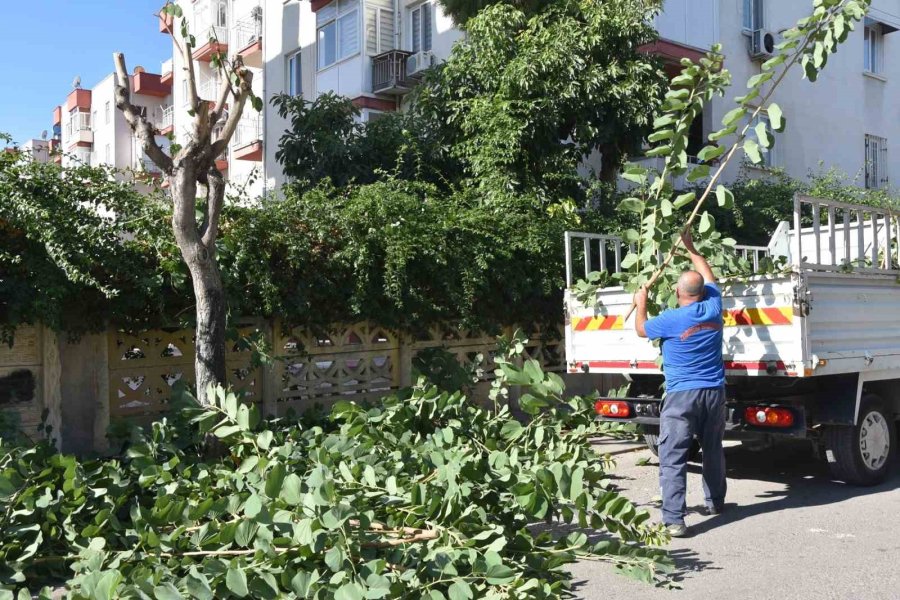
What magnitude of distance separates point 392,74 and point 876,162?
1235cm

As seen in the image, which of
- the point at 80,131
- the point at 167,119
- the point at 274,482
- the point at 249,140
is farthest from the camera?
the point at 80,131

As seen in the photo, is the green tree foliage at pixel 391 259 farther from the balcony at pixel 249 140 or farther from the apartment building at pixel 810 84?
the balcony at pixel 249 140

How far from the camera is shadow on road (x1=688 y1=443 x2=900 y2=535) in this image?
682cm

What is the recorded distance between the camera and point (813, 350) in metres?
6.86

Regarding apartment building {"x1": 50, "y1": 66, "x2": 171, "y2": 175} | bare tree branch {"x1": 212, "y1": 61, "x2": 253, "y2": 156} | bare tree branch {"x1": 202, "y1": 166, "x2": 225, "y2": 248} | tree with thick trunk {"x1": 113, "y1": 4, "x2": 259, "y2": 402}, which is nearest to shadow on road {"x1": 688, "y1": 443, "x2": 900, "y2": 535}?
tree with thick trunk {"x1": 113, "y1": 4, "x2": 259, "y2": 402}

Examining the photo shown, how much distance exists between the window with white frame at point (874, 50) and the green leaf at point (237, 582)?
75.6 feet

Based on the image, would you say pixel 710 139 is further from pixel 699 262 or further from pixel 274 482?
pixel 274 482

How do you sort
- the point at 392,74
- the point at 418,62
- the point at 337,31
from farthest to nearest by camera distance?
the point at 337,31 < the point at 392,74 < the point at 418,62

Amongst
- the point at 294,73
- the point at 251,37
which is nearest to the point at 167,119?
the point at 251,37

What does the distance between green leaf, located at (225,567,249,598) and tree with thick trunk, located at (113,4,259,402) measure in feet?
10.3

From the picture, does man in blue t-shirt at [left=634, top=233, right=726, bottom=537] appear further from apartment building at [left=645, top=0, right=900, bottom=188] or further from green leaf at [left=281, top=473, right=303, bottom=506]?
apartment building at [left=645, top=0, right=900, bottom=188]

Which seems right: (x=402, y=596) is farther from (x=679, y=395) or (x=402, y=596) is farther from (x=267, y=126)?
(x=267, y=126)

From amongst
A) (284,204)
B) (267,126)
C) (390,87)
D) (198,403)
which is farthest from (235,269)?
(267,126)

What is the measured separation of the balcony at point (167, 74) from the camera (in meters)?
35.7
